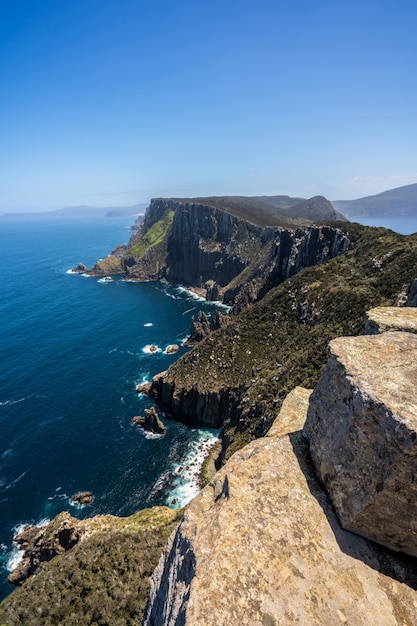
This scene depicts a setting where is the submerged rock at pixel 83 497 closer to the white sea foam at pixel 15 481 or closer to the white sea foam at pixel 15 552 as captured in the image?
the white sea foam at pixel 15 552

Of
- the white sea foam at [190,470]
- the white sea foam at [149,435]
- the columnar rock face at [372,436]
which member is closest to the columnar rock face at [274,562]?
the columnar rock face at [372,436]

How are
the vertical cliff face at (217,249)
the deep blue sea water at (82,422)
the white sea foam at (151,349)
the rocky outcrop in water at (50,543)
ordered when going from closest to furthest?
the rocky outcrop in water at (50,543) < the deep blue sea water at (82,422) < the white sea foam at (151,349) < the vertical cliff face at (217,249)

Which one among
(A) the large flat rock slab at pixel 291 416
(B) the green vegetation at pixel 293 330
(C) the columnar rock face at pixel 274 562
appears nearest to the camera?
(C) the columnar rock face at pixel 274 562

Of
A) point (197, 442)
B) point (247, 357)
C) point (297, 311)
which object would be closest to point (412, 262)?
point (297, 311)

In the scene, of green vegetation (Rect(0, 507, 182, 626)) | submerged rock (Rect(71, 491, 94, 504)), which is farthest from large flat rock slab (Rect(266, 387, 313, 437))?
submerged rock (Rect(71, 491, 94, 504))

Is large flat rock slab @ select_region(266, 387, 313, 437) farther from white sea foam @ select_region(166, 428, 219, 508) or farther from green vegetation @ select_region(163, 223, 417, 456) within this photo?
white sea foam @ select_region(166, 428, 219, 508)

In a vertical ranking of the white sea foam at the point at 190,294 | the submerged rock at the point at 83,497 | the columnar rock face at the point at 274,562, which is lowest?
the white sea foam at the point at 190,294

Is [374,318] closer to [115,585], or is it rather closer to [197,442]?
[115,585]
